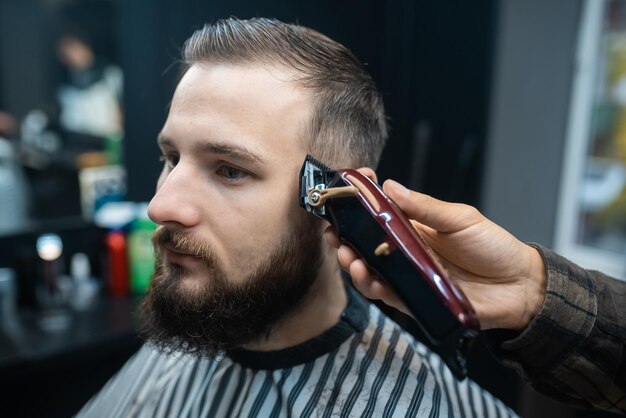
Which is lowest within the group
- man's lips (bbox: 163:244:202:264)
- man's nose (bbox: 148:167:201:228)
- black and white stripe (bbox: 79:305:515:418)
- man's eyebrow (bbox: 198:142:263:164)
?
black and white stripe (bbox: 79:305:515:418)

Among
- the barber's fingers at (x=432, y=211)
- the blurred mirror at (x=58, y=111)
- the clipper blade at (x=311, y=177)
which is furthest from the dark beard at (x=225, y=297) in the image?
the blurred mirror at (x=58, y=111)

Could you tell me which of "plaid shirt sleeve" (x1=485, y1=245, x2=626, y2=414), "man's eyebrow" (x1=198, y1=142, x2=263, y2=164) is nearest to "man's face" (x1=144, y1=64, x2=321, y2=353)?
"man's eyebrow" (x1=198, y1=142, x2=263, y2=164)

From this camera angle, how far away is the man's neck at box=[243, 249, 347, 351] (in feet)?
4.06

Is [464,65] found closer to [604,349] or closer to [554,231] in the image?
[554,231]

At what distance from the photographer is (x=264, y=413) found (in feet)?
3.99

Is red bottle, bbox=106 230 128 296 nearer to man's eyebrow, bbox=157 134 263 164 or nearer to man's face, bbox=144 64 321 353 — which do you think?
man's face, bbox=144 64 321 353

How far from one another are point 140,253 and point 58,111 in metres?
0.68

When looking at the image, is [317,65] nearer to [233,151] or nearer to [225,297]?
[233,151]

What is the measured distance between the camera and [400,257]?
0.82m

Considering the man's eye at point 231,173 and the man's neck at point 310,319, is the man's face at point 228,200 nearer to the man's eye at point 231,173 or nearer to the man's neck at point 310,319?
the man's eye at point 231,173

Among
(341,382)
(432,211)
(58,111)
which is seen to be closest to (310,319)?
(341,382)

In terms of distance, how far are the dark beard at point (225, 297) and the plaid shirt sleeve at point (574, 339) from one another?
38 cm

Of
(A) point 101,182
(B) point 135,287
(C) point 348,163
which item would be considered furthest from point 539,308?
(A) point 101,182

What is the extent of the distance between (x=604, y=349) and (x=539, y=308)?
0.14 metres
